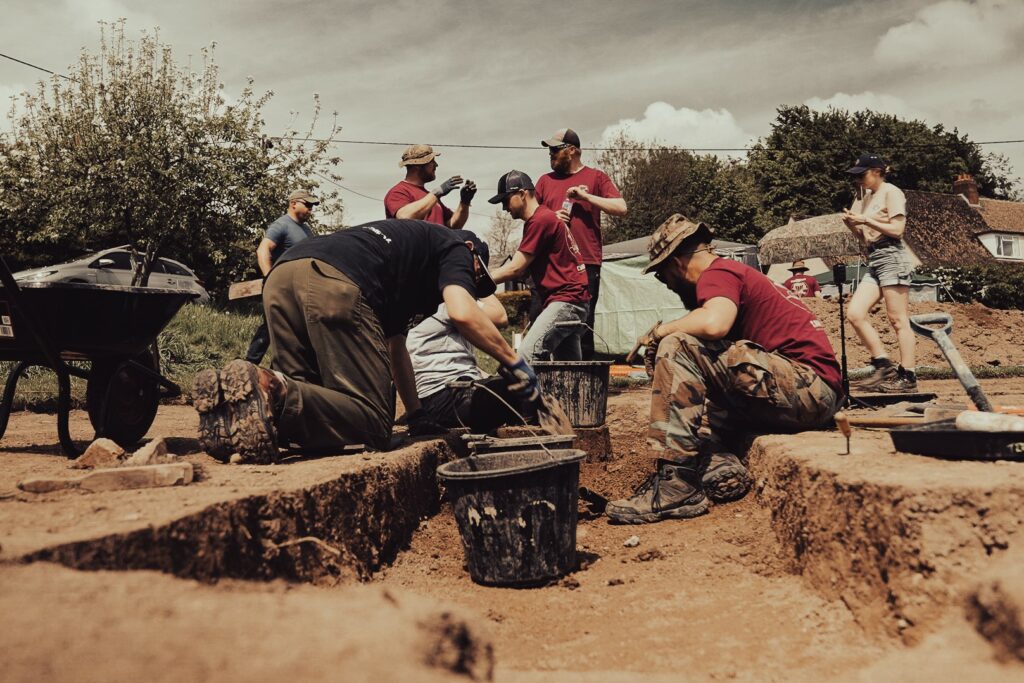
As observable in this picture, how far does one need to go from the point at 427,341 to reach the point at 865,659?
3.48m

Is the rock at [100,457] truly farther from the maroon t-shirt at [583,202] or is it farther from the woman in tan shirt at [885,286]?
the woman in tan shirt at [885,286]

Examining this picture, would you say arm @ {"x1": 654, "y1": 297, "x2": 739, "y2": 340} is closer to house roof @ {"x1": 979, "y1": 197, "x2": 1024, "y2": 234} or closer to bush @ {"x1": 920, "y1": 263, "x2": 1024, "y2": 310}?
bush @ {"x1": 920, "y1": 263, "x2": 1024, "y2": 310}

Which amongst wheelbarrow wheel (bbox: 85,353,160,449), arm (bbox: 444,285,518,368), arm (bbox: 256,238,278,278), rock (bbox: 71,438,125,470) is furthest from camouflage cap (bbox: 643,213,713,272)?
arm (bbox: 256,238,278,278)

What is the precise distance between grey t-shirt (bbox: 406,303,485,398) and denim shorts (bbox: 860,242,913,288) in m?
3.37

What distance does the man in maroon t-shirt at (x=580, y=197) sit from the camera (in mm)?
6230

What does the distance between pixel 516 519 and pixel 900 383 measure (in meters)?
4.26

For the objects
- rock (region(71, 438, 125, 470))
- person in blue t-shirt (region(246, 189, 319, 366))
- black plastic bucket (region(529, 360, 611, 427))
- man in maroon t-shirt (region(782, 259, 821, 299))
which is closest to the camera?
rock (region(71, 438, 125, 470))

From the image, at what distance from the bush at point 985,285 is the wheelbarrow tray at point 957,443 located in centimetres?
2236

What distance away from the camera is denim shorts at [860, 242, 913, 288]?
6402mm

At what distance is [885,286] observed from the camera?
6457mm

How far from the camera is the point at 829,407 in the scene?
430cm

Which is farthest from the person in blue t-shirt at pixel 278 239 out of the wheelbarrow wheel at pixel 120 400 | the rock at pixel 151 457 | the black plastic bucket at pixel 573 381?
the rock at pixel 151 457

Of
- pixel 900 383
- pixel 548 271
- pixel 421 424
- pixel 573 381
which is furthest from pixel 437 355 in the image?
pixel 900 383

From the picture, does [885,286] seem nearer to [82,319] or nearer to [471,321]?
[471,321]
